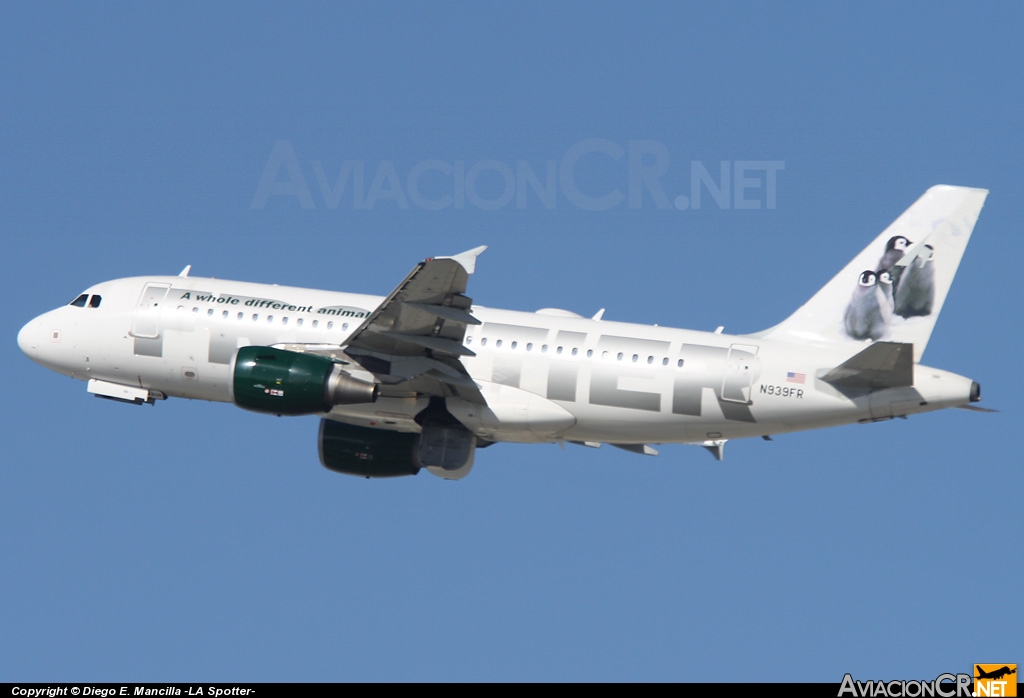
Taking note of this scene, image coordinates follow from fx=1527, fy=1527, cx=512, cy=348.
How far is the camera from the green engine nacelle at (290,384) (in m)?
43.0

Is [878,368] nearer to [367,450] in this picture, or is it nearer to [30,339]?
[367,450]

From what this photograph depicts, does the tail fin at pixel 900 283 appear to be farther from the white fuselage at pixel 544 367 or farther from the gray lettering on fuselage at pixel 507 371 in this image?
the gray lettering on fuselage at pixel 507 371

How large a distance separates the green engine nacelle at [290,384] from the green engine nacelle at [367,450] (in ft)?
12.5

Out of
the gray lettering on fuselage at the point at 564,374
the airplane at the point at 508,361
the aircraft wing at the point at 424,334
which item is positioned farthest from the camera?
the gray lettering on fuselage at the point at 564,374

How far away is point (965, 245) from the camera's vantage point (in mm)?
44969

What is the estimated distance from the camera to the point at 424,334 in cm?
4331

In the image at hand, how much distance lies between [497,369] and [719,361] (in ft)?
21.2

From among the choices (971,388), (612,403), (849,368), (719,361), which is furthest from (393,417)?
(971,388)

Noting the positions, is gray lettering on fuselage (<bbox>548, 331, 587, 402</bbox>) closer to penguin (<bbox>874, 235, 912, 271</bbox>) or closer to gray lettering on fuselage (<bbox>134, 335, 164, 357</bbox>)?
penguin (<bbox>874, 235, 912, 271</bbox>)

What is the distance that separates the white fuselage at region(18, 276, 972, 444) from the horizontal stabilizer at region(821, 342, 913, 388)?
28 centimetres

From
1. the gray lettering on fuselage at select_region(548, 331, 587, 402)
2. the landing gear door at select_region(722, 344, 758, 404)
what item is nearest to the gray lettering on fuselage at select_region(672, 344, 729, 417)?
the landing gear door at select_region(722, 344, 758, 404)

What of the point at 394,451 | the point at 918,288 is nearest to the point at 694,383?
the point at 918,288

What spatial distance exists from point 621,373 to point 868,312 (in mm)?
7728

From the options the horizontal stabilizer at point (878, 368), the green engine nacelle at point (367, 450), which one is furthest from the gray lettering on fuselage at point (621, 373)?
the green engine nacelle at point (367, 450)
